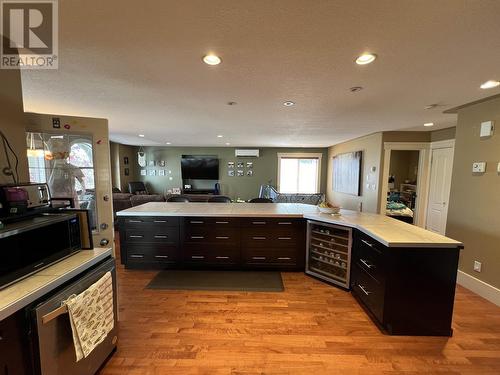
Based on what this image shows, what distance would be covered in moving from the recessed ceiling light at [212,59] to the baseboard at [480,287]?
12.8 feet

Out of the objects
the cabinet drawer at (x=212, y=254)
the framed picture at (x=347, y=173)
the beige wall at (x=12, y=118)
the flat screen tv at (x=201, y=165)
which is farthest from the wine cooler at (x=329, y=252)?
the flat screen tv at (x=201, y=165)

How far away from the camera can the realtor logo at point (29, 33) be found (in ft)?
4.06

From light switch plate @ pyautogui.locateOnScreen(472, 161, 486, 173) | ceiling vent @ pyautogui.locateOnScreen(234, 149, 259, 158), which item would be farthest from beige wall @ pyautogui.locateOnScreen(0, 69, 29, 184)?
ceiling vent @ pyautogui.locateOnScreen(234, 149, 259, 158)

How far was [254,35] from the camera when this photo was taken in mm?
1417

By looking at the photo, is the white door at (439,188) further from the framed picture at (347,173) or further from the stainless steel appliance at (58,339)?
the stainless steel appliance at (58,339)

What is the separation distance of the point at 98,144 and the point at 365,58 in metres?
2.69

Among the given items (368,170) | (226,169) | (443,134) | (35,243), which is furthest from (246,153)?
(35,243)

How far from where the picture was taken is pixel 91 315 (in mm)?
1319

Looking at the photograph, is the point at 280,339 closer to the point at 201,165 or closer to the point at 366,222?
the point at 366,222

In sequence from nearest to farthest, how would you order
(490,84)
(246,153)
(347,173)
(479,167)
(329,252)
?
(490,84) < (479,167) < (329,252) < (347,173) < (246,153)

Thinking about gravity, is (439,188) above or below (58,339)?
above

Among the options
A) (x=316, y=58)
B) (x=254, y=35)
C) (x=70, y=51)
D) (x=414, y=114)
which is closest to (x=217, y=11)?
(x=254, y=35)

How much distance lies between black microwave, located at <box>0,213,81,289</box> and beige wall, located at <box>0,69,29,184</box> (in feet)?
1.94

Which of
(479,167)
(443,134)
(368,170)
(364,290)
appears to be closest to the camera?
(364,290)
